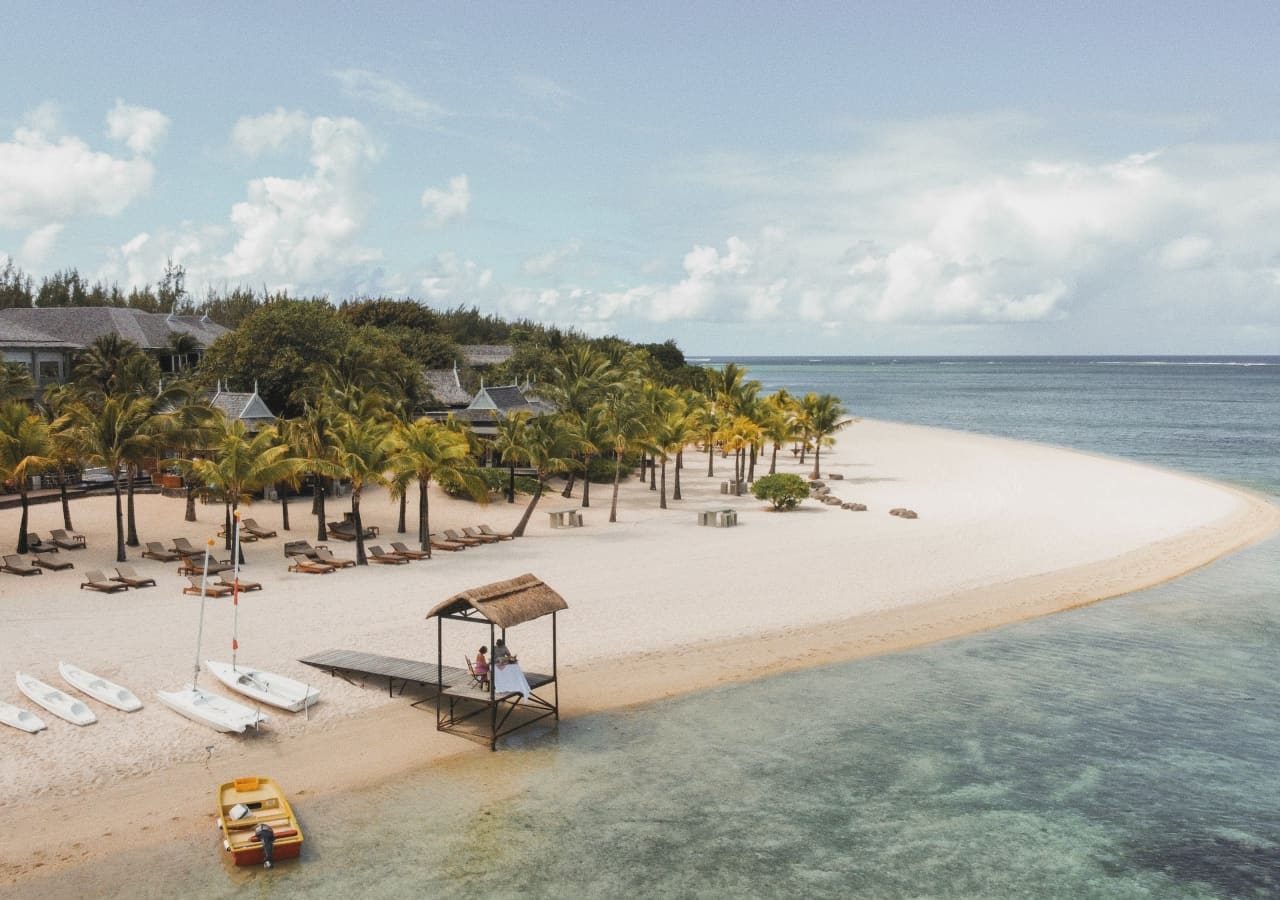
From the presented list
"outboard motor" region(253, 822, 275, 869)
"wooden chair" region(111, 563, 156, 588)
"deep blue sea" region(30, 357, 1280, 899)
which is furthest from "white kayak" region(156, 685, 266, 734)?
"wooden chair" region(111, 563, 156, 588)

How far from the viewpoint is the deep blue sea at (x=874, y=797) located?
1233 centimetres

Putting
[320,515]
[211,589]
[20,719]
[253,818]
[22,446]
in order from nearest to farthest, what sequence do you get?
1. [253,818]
2. [20,719]
3. [211,589]
4. [22,446]
5. [320,515]

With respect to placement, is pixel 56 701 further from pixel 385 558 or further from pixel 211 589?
pixel 385 558

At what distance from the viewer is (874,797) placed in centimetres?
1455

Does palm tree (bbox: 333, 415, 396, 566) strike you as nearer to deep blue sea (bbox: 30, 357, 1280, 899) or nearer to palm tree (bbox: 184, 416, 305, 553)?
palm tree (bbox: 184, 416, 305, 553)

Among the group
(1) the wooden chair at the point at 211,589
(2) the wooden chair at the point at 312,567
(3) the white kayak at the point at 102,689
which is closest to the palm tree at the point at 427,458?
(2) the wooden chair at the point at 312,567

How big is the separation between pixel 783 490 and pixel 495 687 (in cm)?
2433

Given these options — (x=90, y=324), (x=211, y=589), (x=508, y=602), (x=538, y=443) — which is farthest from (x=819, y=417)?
(x=90, y=324)

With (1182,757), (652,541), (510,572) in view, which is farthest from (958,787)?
(652,541)

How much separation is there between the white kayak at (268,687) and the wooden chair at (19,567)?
10502mm

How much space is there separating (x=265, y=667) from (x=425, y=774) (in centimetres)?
471

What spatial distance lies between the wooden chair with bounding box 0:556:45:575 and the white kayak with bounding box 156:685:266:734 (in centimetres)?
1080

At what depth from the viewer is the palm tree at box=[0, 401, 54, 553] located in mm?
25766

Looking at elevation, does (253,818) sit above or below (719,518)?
below
